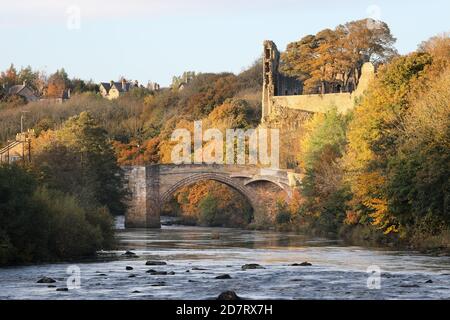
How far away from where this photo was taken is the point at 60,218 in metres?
57.9

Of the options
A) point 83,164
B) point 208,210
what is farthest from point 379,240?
point 208,210

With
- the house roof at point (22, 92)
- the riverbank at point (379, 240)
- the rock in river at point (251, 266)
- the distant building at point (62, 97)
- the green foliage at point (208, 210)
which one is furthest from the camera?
the house roof at point (22, 92)

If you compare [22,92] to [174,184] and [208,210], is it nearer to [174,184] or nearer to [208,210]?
[208,210]

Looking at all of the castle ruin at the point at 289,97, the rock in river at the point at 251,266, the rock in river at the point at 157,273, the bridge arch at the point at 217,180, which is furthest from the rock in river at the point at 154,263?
the bridge arch at the point at 217,180

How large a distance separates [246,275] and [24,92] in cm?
12298

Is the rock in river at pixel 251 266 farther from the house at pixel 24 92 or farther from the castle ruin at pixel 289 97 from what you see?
the house at pixel 24 92

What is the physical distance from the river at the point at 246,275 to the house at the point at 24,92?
324 feet

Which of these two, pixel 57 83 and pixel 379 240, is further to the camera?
pixel 57 83

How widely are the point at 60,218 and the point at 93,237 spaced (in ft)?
11.7

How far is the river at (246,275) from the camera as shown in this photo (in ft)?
144

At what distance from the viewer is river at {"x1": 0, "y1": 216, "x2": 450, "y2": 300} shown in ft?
144


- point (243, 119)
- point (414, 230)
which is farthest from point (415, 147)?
point (243, 119)

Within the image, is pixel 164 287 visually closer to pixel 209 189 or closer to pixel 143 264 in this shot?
pixel 143 264

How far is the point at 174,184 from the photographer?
10638 cm
